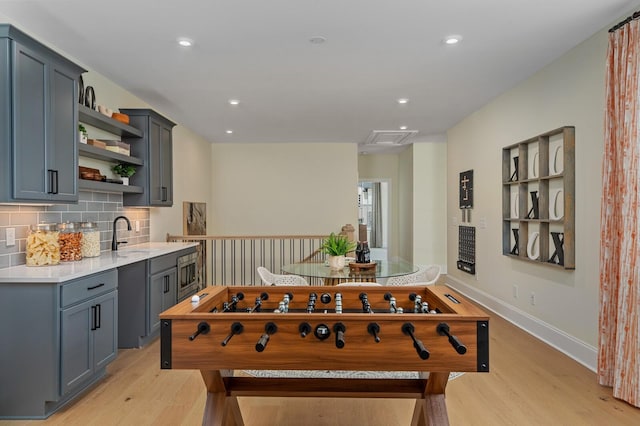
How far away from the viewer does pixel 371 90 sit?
473cm

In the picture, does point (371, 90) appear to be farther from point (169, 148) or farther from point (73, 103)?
point (73, 103)

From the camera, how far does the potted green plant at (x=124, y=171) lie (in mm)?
4397

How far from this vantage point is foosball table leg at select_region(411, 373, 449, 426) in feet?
6.64

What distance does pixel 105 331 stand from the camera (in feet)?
10.5

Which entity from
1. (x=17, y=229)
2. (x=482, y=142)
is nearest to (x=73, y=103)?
(x=17, y=229)

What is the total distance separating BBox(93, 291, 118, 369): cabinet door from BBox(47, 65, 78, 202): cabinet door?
0.81m

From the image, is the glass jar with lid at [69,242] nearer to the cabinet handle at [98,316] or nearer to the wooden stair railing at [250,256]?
the cabinet handle at [98,316]

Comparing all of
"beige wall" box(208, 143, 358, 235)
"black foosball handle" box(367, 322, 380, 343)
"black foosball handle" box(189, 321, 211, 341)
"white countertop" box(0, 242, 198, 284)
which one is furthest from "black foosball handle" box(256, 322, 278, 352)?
"beige wall" box(208, 143, 358, 235)

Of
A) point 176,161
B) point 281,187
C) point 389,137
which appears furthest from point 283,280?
point 281,187

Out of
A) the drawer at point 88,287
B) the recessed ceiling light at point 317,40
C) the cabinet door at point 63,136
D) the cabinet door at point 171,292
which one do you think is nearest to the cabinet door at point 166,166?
the cabinet door at point 171,292

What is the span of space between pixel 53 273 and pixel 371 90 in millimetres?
3504

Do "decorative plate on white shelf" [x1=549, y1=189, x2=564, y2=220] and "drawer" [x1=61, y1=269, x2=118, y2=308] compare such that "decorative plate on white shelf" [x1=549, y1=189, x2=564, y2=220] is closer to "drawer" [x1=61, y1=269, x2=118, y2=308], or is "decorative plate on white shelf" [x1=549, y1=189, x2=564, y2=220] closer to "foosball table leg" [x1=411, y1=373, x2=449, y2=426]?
"foosball table leg" [x1=411, y1=373, x2=449, y2=426]

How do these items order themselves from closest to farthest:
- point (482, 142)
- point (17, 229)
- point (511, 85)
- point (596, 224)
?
point (17, 229), point (596, 224), point (511, 85), point (482, 142)

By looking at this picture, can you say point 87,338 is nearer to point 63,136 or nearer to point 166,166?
point 63,136
